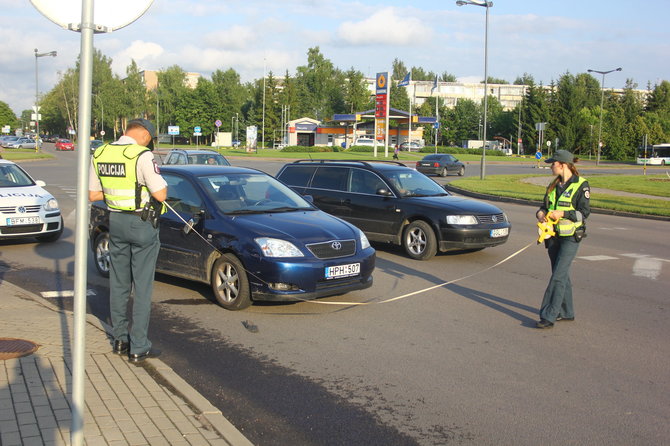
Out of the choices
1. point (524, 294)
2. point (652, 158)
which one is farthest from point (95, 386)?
point (652, 158)

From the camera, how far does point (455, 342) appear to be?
627 cm

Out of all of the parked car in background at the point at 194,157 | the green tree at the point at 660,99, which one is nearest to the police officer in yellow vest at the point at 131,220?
the parked car in background at the point at 194,157

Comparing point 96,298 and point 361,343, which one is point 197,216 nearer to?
point 96,298

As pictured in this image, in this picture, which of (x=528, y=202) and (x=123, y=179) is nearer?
(x=123, y=179)

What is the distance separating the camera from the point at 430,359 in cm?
573

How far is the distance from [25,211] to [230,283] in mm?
5953

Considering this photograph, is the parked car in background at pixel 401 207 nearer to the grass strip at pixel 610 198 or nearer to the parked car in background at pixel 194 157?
the grass strip at pixel 610 198

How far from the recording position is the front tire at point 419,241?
1095 cm

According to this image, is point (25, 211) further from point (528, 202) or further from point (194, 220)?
point (528, 202)

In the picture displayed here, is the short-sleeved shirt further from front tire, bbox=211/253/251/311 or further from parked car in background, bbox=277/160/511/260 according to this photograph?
parked car in background, bbox=277/160/511/260

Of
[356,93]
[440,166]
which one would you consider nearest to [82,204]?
[440,166]

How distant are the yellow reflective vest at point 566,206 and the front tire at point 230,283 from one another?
3.32 metres

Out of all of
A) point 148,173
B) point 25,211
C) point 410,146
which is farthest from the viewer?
point 410,146

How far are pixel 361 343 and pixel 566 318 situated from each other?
7.91 ft
